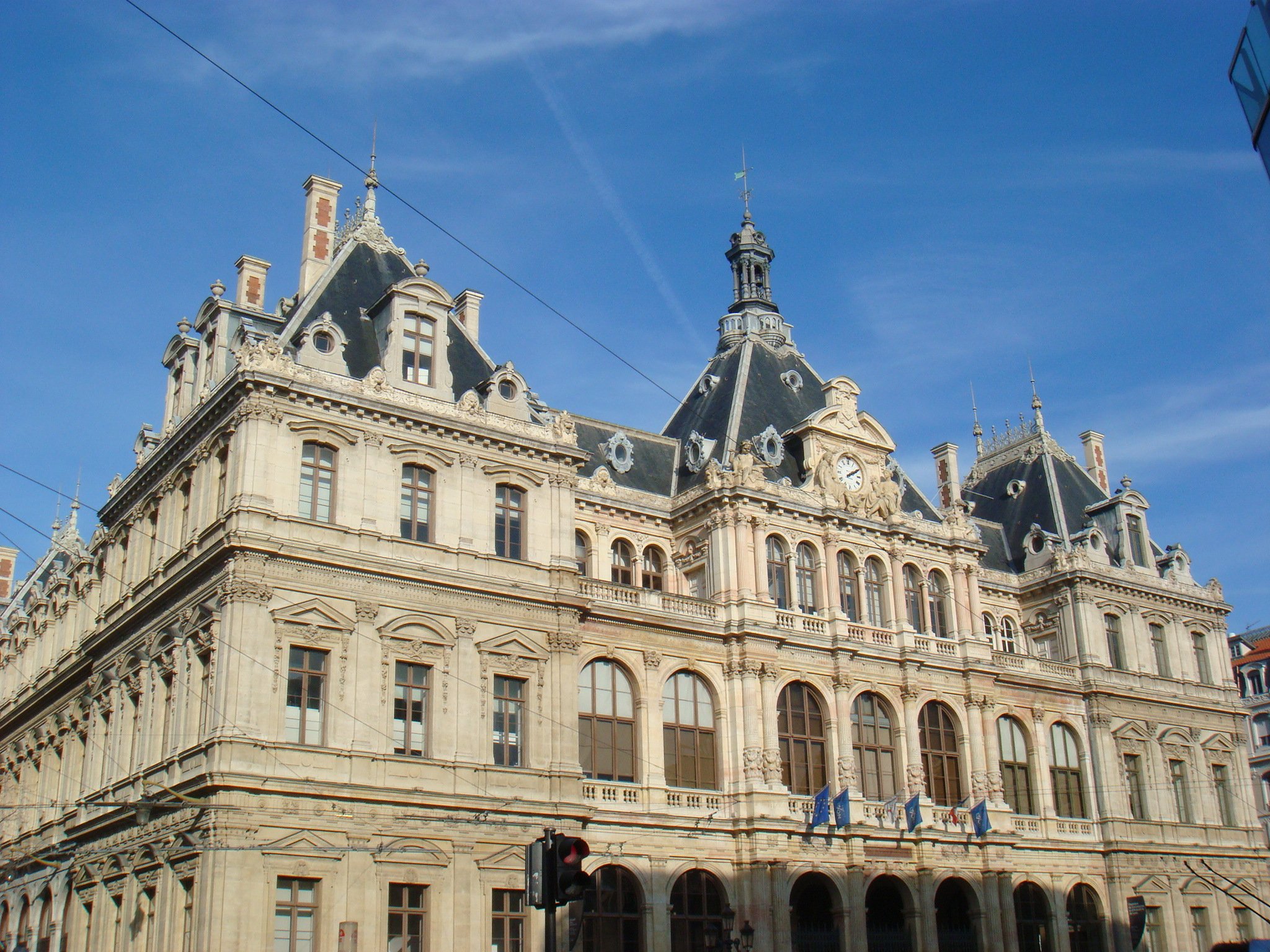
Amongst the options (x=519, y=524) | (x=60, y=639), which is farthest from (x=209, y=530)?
(x=60, y=639)

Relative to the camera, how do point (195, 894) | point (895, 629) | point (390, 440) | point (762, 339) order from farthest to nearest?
point (762, 339) → point (895, 629) → point (390, 440) → point (195, 894)

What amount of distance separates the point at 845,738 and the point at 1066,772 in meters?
12.6

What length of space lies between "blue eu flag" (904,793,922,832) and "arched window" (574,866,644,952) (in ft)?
35.7

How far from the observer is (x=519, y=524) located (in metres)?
40.8

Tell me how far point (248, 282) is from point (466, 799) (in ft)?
60.3

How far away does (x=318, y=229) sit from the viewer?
45.3 m

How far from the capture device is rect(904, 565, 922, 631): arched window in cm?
5028

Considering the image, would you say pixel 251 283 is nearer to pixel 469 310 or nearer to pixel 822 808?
pixel 469 310

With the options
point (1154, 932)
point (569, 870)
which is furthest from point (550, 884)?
point (1154, 932)

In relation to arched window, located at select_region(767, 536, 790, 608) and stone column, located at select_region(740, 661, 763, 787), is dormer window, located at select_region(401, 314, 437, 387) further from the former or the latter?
stone column, located at select_region(740, 661, 763, 787)

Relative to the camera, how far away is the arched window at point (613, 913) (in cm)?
3916

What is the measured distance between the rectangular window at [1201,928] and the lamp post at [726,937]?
22.7m

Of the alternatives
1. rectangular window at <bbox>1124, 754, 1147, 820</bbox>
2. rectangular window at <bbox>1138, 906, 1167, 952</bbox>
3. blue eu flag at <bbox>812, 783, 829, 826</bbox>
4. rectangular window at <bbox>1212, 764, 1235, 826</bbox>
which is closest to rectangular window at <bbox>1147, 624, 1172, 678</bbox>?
rectangular window at <bbox>1212, 764, 1235, 826</bbox>

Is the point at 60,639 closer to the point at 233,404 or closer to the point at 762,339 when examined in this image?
the point at 233,404
